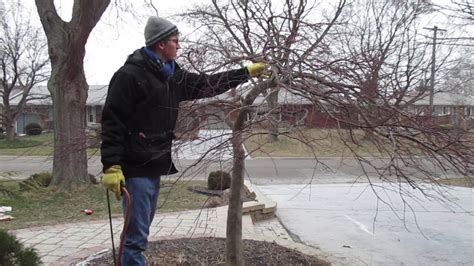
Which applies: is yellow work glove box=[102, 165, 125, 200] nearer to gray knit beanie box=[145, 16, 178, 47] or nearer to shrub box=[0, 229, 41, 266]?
shrub box=[0, 229, 41, 266]

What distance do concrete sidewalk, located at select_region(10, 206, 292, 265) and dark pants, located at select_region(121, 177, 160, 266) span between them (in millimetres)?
1592

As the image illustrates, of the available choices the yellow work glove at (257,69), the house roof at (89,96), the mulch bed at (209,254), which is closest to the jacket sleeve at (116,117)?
the yellow work glove at (257,69)

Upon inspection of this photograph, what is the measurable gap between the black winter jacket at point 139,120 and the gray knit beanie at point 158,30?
0.13 meters

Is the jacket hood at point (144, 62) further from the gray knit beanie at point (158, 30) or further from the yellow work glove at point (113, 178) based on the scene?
the yellow work glove at point (113, 178)

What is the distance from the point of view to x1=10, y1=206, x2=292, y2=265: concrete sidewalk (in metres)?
5.16

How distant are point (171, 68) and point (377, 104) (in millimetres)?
1453

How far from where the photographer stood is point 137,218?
125 inches

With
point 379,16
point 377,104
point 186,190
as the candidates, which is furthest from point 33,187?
point 379,16

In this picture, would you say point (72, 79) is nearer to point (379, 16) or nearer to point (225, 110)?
point (225, 110)

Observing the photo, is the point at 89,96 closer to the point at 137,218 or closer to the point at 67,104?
the point at 67,104

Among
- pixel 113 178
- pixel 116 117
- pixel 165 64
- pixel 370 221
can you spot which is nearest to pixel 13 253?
pixel 113 178

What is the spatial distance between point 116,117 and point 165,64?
59 cm

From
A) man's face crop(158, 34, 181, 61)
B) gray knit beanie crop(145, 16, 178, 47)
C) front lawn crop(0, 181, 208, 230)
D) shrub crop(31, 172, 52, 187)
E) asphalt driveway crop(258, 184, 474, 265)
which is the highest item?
gray knit beanie crop(145, 16, 178, 47)

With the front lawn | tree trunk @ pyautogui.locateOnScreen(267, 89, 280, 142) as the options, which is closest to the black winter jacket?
tree trunk @ pyautogui.locateOnScreen(267, 89, 280, 142)
